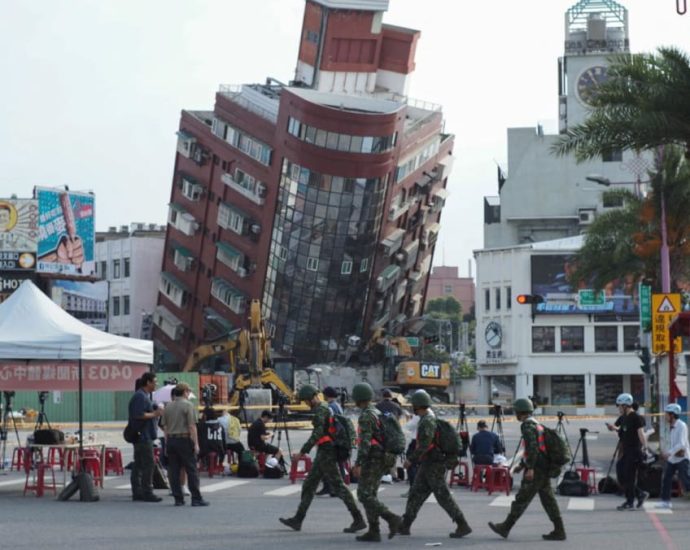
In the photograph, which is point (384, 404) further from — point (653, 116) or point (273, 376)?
point (273, 376)

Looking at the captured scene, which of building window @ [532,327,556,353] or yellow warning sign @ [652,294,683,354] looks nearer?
yellow warning sign @ [652,294,683,354]

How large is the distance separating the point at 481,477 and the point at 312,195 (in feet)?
221

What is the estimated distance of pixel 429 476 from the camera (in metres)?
17.2

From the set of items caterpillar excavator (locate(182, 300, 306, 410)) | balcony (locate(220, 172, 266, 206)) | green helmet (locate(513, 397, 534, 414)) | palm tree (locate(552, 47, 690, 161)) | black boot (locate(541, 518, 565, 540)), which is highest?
balcony (locate(220, 172, 266, 206))

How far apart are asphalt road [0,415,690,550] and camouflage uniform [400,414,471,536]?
31 centimetres

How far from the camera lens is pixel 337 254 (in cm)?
9788

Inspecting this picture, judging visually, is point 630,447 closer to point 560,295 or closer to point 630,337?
point 560,295

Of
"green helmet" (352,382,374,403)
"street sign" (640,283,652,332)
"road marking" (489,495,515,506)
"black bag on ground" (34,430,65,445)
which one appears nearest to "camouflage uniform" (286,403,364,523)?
"green helmet" (352,382,374,403)

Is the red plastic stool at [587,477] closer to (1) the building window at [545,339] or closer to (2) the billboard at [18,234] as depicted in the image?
(2) the billboard at [18,234]

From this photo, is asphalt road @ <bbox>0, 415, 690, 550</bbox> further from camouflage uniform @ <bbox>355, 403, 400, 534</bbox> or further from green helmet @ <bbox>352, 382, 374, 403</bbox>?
green helmet @ <bbox>352, 382, 374, 403</bbox>

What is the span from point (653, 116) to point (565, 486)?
340 inches

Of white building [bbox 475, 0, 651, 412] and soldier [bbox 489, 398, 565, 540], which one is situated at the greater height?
white building [bbox 475, 0, 651, 412]

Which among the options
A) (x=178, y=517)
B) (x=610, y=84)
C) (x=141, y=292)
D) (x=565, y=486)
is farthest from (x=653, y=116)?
(x=141, y=292)

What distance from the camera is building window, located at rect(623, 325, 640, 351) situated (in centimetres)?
9831
